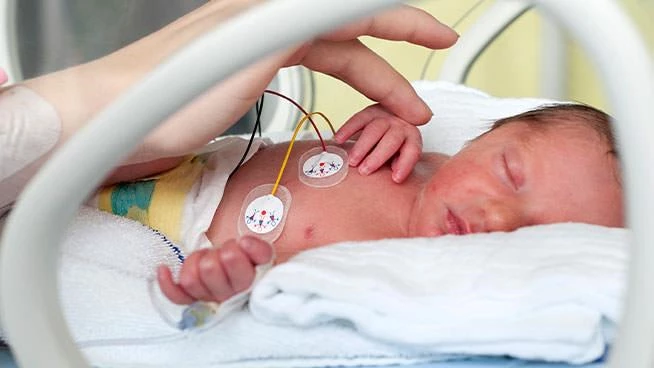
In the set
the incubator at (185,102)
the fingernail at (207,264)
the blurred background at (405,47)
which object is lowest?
the blurred background at (405,47)

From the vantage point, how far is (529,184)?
1076mm

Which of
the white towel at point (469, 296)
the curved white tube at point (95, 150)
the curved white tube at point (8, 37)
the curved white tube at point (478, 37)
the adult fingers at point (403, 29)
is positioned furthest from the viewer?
the curved white tube at point (478, 37)

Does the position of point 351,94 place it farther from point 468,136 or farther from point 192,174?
point 192,174

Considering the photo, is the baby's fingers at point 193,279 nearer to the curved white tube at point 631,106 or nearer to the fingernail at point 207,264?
the fingernail at point 207,264

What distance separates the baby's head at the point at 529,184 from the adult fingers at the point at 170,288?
0.37 meters

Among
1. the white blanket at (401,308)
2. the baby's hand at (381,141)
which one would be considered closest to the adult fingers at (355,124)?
the baby's hand at (381,141)

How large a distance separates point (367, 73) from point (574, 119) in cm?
Result: 25

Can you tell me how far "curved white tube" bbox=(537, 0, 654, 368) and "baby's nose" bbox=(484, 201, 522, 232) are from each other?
0.45 meters

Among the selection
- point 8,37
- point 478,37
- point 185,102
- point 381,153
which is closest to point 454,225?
point 381,153

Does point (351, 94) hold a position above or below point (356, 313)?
below

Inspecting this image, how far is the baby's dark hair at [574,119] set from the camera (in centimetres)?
113

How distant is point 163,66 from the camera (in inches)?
21.7

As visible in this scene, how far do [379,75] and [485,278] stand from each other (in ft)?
1.35

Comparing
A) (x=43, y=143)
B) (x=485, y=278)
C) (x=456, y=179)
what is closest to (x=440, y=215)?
(x=456, y=179)
